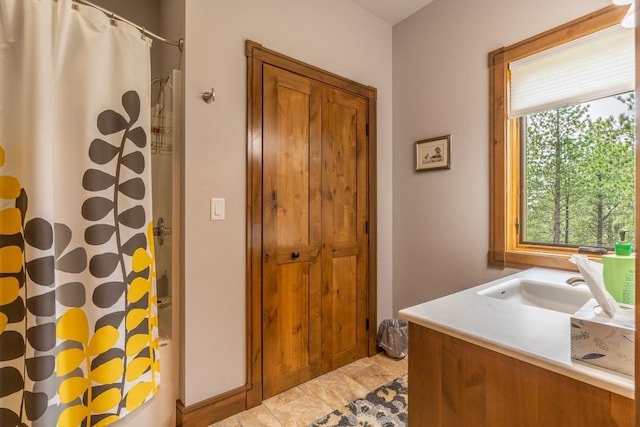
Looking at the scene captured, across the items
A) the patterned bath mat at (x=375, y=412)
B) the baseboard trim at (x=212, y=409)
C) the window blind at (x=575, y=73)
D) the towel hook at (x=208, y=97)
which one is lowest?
the patterned bath mat at (x=375, y=412)

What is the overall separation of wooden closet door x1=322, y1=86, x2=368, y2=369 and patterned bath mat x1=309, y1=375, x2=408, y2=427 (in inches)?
16.7

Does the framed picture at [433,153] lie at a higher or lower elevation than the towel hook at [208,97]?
lower

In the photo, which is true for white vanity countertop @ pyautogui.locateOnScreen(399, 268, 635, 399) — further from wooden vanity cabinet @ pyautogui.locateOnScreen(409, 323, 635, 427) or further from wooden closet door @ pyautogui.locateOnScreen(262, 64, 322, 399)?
wooden closet door @ pyautogui.locateOnScreen(262, 64, 322, 399)

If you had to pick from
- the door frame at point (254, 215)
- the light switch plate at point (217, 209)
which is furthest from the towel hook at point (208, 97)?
the light switch plate at point (217, 209)

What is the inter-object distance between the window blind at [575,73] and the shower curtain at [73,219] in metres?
2.15

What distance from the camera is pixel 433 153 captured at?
2332 millimetres

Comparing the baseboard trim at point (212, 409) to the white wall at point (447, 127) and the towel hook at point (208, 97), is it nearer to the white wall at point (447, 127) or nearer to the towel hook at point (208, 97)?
the white wall at point (447, 127)

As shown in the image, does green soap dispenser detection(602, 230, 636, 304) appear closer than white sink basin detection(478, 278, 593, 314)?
Yes

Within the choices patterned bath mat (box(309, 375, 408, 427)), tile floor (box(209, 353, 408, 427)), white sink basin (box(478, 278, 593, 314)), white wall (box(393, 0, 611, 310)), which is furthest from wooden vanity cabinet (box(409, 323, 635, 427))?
white wall (box(393, 0, 611, 310))

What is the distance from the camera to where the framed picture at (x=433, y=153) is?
2.24m

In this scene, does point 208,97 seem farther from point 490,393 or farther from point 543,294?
point 543,294

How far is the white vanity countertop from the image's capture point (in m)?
0.66

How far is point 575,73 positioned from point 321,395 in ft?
7.89

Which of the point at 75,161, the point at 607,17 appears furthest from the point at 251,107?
the point at 607,17
